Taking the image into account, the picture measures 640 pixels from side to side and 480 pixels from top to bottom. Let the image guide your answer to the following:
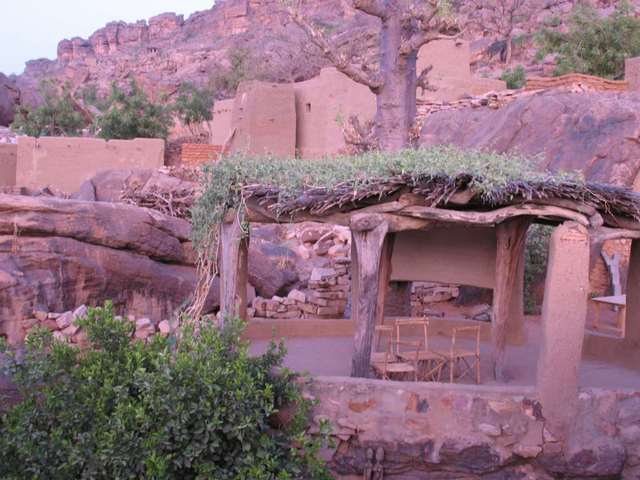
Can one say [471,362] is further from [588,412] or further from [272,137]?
[272,137]

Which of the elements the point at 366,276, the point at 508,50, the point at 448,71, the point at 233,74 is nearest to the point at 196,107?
the point at 233,74

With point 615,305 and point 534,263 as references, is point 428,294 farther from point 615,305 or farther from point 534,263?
point 615,305

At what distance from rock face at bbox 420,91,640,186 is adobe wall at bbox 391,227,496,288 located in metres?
4.72

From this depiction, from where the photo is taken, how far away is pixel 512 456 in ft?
21.3

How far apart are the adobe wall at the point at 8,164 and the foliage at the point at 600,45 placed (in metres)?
17.1

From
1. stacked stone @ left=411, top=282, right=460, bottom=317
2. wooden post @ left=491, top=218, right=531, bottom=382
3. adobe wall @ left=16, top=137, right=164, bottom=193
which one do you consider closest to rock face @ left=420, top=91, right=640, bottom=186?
stacked stone @ left=411, top=282, right=460, bottom=317

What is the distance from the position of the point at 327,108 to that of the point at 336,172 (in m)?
13.3

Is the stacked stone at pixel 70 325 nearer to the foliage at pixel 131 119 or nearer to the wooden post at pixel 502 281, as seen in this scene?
the wooden post at pixel 502 281

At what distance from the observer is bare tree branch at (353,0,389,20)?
9727 millimetres

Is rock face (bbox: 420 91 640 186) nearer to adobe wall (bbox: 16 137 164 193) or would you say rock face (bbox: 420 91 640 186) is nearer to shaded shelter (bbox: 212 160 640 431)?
shaded shelter (bbox: 212 160 640 431)

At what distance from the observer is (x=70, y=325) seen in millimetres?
9086

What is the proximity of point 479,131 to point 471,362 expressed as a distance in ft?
27.9

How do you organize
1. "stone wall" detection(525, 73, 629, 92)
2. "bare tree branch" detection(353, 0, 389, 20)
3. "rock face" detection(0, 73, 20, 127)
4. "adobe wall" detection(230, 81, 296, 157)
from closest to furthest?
"bare tree branch" detection(353, 0, 389, 20) → "stone wall" detection(525, 73, 629, 92) → "adobe wall" detection(230, 81, 296, 157) → "rock face" detection(0, 73, 20, 127)

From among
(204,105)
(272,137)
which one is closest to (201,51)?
(204,105)
